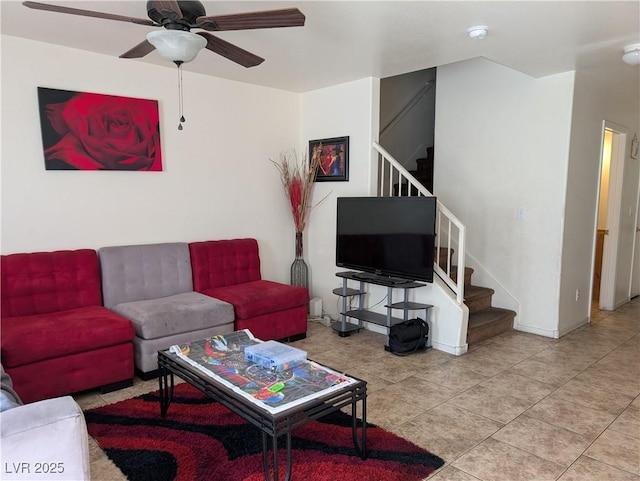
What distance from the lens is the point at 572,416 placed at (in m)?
2.71

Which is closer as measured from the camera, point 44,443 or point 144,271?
point 44,443

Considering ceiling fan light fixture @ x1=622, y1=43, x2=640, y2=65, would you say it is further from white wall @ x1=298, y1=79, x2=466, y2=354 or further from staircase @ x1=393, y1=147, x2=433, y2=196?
staircase @ x1=393, y1=147, x2=433, y2=196

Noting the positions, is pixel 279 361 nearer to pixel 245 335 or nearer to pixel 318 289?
pixel 245 335

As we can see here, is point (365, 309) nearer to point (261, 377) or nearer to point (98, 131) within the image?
point (261, 377)

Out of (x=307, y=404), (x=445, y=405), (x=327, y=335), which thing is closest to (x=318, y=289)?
(x=327, y=335)

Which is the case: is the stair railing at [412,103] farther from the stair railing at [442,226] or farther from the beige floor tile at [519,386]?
the beige floor tile at [519,386]

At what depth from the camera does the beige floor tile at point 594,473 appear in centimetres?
211

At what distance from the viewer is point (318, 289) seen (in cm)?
495

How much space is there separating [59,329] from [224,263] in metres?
1.60

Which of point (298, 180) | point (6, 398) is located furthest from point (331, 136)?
point (6, 398)

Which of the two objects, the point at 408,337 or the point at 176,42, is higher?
the point at 176,42

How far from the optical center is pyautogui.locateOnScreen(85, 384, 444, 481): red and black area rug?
6.95 feet

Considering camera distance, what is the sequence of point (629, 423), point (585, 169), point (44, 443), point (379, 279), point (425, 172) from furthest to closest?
point (425, 172)
point (585, 169)
point (379, 279)
point (629, 423)
point (44, 443)

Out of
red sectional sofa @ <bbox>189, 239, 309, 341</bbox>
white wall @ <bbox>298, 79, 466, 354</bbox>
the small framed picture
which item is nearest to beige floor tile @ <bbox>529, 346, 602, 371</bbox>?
white wall @ <bbox>298, 79, 466, 354</bbox>
